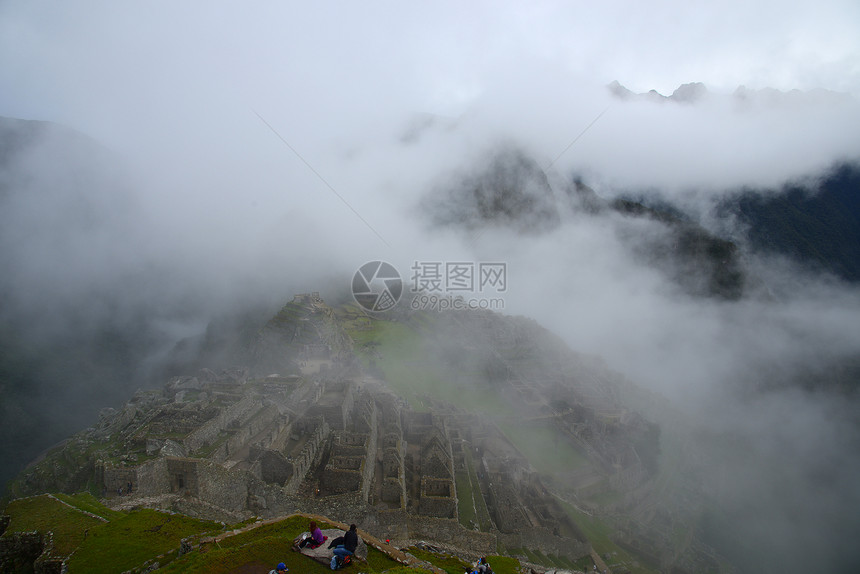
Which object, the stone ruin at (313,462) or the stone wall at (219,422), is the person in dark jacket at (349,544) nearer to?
the stone ruin at (313,462)

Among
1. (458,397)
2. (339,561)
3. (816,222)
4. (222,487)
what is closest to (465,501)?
(222,487)

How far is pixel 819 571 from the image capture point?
37.2 meters

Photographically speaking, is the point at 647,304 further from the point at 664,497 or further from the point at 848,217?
the point at 664,497

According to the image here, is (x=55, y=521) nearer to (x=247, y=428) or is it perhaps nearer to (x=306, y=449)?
(x=247, y=428)

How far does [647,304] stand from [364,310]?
63244mm

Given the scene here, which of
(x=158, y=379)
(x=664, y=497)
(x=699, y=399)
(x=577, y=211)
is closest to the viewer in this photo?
(x=664, y=497)

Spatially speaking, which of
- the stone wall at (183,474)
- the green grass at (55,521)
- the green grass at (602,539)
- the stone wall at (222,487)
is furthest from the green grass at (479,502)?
the green grass at (55,521)

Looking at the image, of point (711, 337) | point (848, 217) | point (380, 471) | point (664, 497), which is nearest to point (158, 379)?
point (380, 471)

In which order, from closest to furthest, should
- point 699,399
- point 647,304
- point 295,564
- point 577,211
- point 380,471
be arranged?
1. point 295,564
2. point 380,471
3. point 699,399
4. point 647,304
5. point 577,211

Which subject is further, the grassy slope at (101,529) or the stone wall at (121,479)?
the stone wall at (121,479)

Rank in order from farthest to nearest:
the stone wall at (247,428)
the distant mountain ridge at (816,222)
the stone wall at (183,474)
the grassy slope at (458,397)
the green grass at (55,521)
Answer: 1. the distant mountain ridge at (816,222)
2. the grassy slope at (458,397)
3. the stone wall at (247,428)
4. the stone wall at (183,474)
5. the green grass at (55,521)
